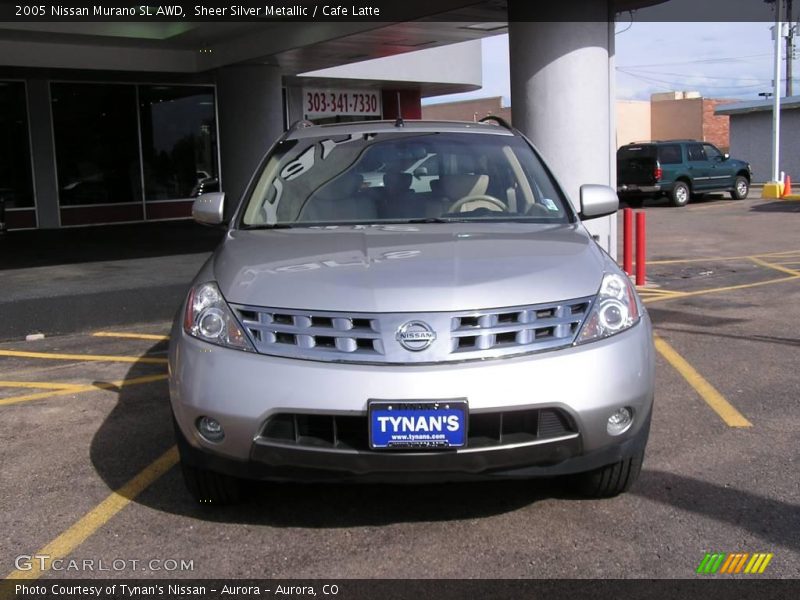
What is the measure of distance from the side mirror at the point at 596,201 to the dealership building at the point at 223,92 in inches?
171

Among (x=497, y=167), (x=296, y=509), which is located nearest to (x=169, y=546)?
(x=296, y=509)

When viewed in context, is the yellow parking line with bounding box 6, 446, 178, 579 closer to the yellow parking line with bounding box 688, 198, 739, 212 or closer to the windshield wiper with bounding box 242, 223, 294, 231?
the windshield wiper with bounding box 242, 223, 294, 231

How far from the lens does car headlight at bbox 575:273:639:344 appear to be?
11.3ft

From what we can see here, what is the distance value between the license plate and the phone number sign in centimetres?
1952

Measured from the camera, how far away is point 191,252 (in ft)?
44.5

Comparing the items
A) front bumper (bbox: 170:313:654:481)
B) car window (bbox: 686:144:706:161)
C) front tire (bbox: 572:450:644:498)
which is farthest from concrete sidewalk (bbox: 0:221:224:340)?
car window (bbox: 686:144:706:161)

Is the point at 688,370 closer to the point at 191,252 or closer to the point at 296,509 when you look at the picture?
the point at 296,509

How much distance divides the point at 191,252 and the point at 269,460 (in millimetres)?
A: 10708

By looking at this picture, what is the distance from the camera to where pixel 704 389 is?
573 centimetres

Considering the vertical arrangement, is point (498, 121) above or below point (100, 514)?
above

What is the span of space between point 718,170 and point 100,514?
2461 centimetres

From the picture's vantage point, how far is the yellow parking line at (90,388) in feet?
19.4

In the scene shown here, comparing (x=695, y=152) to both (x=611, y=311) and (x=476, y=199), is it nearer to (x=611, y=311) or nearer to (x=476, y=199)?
(x=476, y=199)

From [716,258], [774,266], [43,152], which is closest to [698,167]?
[716,258]
